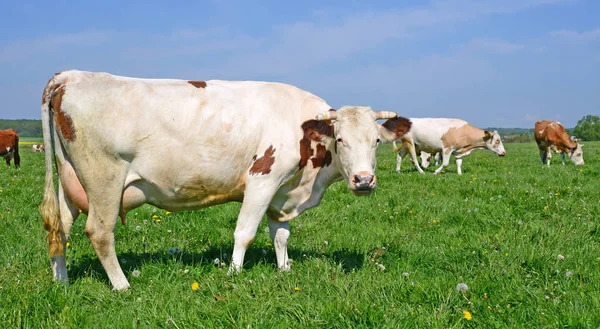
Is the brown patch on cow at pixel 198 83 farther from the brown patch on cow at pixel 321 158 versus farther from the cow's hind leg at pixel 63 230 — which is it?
the cow's hind leg at pixel 63 230

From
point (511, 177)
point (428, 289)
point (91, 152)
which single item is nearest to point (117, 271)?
point (91, 152)

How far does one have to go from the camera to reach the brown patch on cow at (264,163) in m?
5.50

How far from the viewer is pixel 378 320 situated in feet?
12.8

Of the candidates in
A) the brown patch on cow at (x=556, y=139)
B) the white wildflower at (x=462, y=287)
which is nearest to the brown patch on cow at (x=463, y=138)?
the brown patch on cow at (x=556, y=139)

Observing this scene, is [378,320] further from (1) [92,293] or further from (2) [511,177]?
(2) [511,177]

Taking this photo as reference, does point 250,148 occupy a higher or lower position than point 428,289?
higher

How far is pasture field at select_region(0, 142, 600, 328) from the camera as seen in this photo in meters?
4.05

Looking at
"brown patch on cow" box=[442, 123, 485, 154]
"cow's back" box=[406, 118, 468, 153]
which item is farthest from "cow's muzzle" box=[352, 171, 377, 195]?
"brown patch on cow" box=[442, 123, 485, 154]

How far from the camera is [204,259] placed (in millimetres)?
6141

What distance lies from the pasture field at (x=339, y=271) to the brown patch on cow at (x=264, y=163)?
1.05 meters

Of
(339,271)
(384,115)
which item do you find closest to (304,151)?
(384,115)

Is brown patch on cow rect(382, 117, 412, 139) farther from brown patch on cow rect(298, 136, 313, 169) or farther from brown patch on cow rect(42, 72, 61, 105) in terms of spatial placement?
brown patch on cow rect(42, 72, 61, 105)

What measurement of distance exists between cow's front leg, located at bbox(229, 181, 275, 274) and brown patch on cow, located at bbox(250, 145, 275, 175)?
0.41ft

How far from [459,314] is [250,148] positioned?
2675mm
